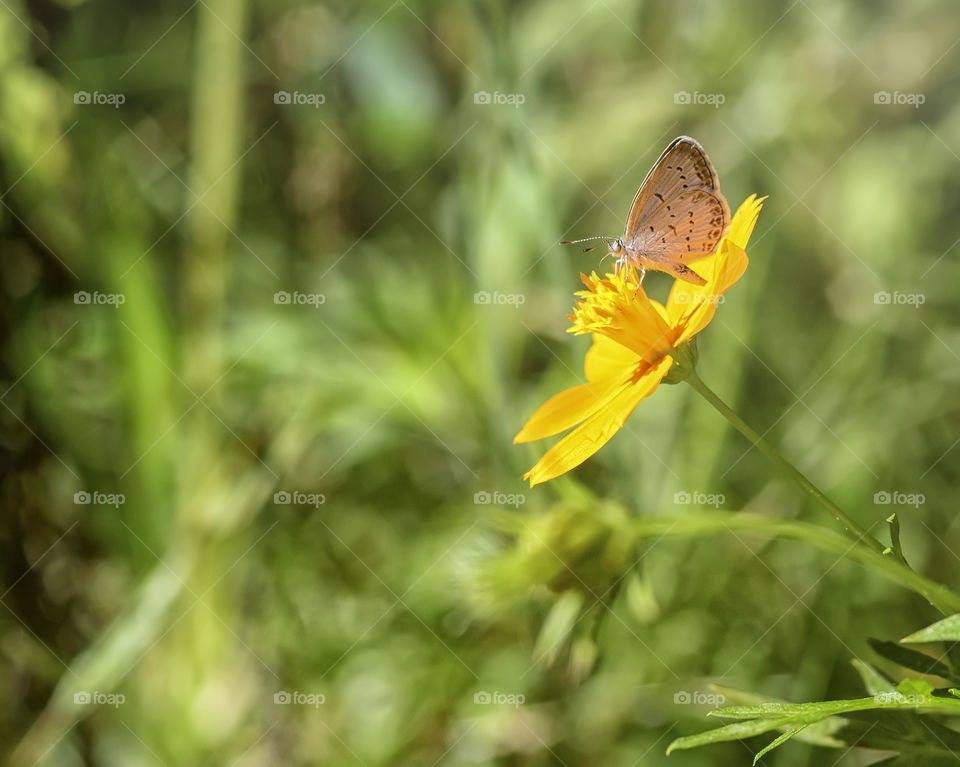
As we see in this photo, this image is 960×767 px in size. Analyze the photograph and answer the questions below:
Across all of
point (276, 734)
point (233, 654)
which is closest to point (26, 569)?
point (233, 654)

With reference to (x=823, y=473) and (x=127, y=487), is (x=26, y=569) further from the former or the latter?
(x=823, y=473)

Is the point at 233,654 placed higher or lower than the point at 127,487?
lower
